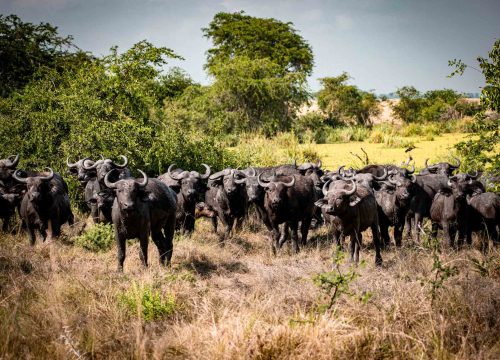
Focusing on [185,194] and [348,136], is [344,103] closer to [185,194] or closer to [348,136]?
[348,136]

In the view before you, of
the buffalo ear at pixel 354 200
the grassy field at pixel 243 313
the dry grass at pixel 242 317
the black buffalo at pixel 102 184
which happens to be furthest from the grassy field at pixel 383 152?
the dry grass at pixel 242 317

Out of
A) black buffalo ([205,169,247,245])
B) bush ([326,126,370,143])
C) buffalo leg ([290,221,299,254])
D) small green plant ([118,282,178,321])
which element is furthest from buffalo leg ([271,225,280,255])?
bush ([326,126,370,143])

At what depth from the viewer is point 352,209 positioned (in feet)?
27.2

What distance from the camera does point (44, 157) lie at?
13.6 meters

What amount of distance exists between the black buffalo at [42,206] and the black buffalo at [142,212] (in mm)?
2680

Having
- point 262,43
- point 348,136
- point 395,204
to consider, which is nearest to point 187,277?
point 395,204

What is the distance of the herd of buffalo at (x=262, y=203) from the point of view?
8016 millimetres

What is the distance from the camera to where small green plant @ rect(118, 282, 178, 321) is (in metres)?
5.48

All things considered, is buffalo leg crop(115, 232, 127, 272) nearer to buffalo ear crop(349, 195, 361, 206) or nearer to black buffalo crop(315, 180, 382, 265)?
black buffalo crop(315, 180, 382, 265)

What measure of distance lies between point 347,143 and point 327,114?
46.9ft

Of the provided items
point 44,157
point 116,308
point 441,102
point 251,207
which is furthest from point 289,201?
point 441,102

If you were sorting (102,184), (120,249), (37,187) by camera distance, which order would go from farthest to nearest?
1. (102,184)
2. (37,187)
3. (120,249)

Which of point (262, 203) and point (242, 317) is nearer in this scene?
point (242, 317)

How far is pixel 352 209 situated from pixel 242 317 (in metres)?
3.94
